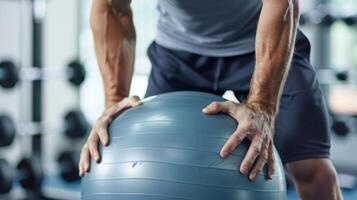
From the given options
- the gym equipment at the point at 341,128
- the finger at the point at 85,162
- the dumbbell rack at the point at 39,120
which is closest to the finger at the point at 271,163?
the finger at the point at 85,162

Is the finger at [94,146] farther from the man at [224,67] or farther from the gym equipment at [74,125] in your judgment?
the gym equipment at [74,125]

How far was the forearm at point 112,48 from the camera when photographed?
1898 mm

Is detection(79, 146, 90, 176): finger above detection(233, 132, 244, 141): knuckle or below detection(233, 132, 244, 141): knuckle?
below

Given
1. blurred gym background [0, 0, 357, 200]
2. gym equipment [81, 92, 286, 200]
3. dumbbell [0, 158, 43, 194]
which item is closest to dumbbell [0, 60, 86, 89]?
blurred gym background [0, 0, 357, 200]

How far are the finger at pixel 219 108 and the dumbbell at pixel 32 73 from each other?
216cm

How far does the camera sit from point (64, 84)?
5.08m

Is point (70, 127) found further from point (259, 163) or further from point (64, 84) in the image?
point (259, 163)

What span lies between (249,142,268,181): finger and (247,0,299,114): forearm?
0.14 m

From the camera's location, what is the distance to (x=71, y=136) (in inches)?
152

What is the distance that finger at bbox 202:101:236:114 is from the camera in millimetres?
1516

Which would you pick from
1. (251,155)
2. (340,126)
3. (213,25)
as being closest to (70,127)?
(340,126)

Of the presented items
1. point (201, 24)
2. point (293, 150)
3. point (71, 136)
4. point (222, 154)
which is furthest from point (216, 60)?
point (71, 136)

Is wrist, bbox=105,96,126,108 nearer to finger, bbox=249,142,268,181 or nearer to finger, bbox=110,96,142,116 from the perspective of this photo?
finger, bbox=110,96,142,116

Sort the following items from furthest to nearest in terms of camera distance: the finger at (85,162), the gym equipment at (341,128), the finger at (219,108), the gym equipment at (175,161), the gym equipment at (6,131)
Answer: the gym equipment at (341,128), the gym equipment at (6,131), the finger at (85,162), the finger at (219,108), the gym equipment at (175,161)
